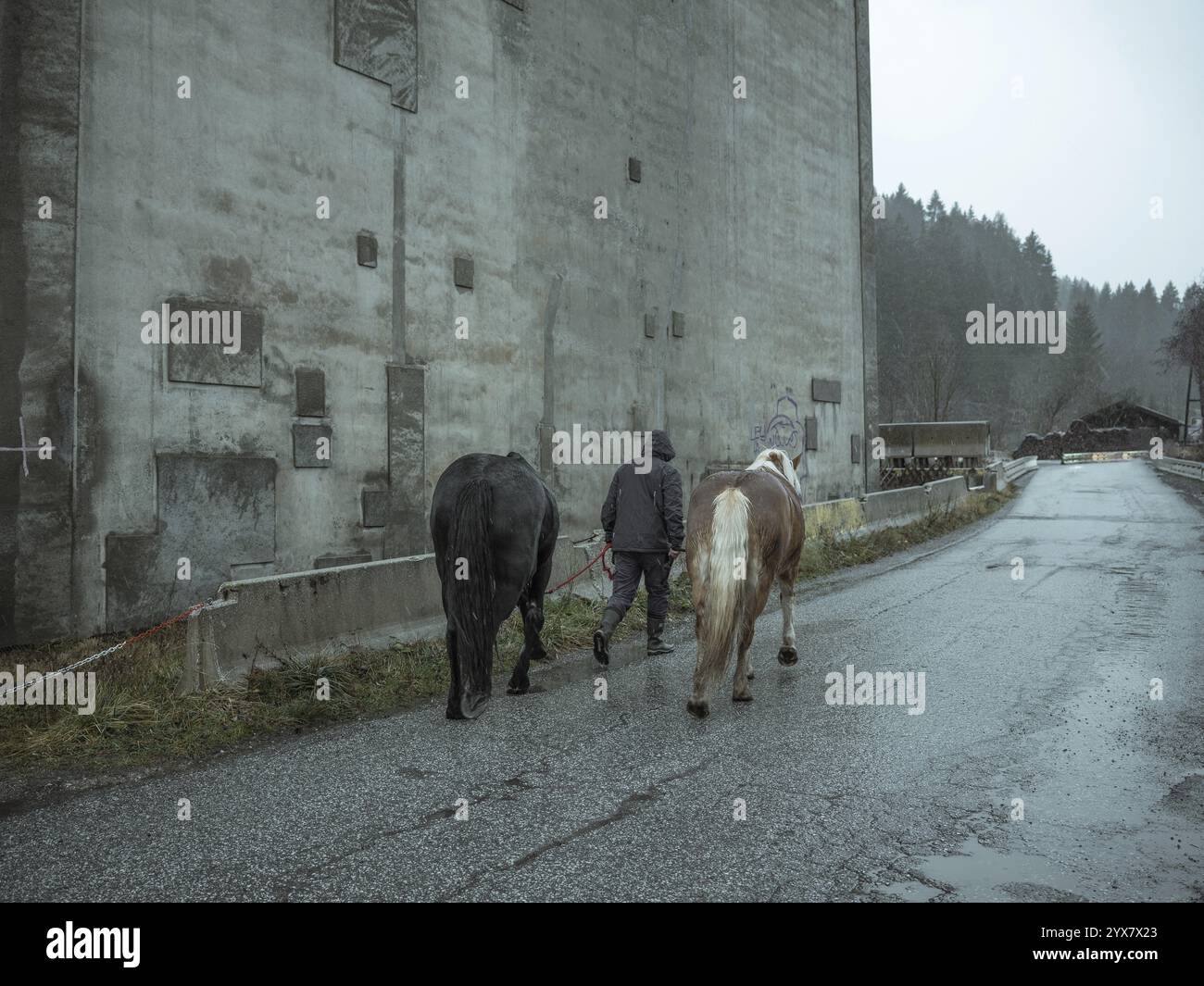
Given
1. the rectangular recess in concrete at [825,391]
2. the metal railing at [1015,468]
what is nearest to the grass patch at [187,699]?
the rectangular recess in concrete at [825,391]

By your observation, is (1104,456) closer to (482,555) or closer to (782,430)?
(782,430)

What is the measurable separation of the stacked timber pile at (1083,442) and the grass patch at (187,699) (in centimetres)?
7938

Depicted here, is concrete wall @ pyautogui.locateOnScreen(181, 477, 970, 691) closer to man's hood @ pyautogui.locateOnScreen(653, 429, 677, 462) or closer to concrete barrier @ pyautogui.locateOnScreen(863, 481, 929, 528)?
man's hood @ pyautogui.locateOnScreen(653, 429, 677, 462)

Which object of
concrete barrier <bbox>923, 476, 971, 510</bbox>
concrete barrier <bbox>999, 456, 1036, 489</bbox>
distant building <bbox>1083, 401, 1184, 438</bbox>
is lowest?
concrete barrier <bbox>923, 476, 971, 510</bbox>

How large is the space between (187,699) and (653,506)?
4.31 m

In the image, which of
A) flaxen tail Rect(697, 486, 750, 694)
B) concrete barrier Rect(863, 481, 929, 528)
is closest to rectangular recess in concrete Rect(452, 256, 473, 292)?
flaxen tail Rect(697, 486, 750, 694)

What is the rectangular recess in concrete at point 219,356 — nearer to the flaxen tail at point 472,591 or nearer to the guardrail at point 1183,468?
the flaxen tail at point 472,591

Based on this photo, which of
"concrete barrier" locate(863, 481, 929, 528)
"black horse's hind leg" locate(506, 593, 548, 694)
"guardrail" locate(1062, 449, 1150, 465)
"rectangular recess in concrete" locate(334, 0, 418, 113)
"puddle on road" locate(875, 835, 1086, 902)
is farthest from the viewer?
"guardrail" locate(1062, 449, 1150, 465)

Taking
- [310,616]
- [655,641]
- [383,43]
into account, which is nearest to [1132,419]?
[383,43]

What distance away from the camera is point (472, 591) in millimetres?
6535

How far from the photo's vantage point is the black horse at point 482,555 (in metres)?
6.50

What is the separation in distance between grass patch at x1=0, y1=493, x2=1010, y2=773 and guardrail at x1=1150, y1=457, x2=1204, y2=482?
37720mm

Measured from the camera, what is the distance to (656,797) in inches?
194

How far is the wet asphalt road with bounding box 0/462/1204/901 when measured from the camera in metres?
3.92
